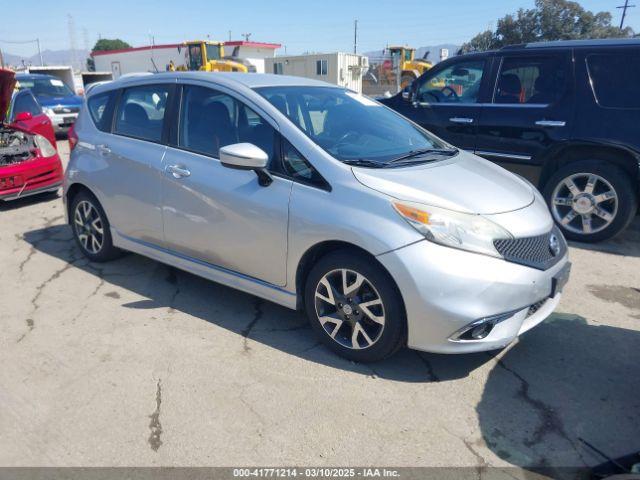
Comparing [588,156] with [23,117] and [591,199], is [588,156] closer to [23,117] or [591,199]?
[591,199]

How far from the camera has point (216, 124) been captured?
376cm

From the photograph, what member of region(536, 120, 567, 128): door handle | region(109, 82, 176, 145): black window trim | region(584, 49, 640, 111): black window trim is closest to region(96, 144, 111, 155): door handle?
region(109, 82, 176, 145): black window trim

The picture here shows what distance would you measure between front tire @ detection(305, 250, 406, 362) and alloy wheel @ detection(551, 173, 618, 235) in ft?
11.1

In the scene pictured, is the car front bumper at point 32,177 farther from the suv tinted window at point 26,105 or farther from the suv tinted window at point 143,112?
the suv tinted window at point 143,112

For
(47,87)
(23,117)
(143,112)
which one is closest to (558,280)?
(143,112)

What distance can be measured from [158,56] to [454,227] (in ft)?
135

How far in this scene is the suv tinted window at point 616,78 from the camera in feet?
16.4

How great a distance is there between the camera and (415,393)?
2.96m

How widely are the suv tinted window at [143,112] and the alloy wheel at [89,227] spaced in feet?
2.71

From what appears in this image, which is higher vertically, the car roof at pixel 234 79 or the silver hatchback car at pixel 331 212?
the car roof at pixel 234 79

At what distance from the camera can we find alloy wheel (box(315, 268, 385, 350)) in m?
3.02

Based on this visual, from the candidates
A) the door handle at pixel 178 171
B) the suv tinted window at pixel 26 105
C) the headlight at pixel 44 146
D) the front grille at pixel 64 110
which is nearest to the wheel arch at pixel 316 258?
the door handle at pixel 178 171

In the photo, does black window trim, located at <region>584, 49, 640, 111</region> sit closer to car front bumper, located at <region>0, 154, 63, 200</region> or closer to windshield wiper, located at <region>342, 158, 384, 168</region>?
windshield wiper, located at <region>342, 158, 384, 168</region>

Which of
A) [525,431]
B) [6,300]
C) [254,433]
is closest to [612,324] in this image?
[525,431]
